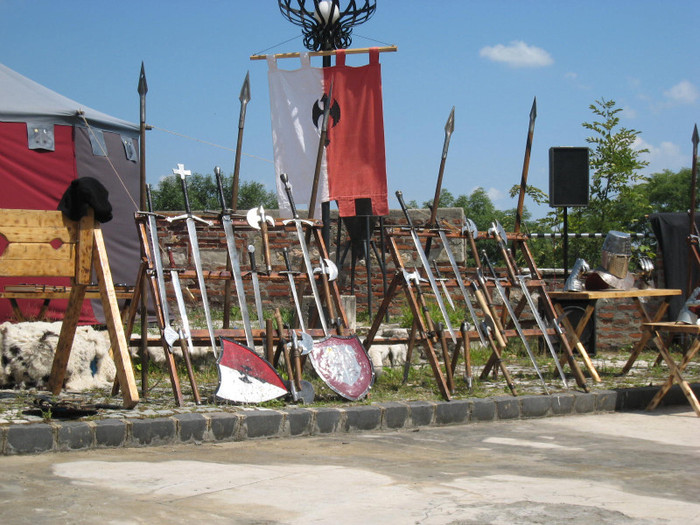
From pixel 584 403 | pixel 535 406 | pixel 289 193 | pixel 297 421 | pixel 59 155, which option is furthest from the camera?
pixel 59 155

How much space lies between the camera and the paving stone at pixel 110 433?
16.9 ft

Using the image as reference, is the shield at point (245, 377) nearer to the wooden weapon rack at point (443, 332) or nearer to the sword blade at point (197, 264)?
the sword blade at point (197, 264)

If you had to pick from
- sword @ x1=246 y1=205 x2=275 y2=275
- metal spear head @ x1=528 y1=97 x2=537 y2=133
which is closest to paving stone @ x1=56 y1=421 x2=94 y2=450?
sword @ x1=246 y1=205 x2=275 y2=275

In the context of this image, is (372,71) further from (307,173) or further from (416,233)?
(416,233)

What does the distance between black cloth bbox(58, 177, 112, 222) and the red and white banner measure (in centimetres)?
410

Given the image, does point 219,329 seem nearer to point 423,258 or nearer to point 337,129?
point 423,258

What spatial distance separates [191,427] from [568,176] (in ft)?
19.1

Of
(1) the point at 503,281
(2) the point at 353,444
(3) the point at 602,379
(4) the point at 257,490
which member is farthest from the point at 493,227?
(4) the point at 257,490

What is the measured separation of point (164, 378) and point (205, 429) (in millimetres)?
2295

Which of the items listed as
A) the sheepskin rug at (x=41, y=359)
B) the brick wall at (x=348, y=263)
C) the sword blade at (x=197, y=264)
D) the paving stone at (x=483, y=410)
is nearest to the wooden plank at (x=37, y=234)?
the sword blade at (x=197, y=264)

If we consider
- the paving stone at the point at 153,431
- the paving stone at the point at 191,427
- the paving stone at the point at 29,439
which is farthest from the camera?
the paving stone at the point at 191,427

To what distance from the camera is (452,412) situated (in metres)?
6.41

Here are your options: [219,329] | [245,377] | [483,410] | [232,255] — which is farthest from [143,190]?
[483,410]

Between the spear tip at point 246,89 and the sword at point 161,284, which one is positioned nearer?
the sword at point 161,284
